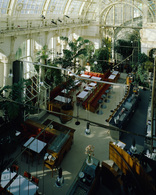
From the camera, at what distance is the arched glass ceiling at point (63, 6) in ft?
38.8

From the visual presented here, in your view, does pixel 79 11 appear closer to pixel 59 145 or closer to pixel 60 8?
pixel 60 8

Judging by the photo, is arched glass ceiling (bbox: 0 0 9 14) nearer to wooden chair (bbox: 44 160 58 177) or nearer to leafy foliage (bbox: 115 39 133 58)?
wooden chair (bbox: 44 160 58 177)

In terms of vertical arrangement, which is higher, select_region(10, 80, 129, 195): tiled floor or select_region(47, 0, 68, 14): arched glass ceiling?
select_region(47, 0, 68, 14): arched glass ceiling

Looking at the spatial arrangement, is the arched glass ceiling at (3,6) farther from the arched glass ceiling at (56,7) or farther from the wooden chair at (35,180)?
the wooden chair at (35,180)

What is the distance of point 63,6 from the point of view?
19.2 meters

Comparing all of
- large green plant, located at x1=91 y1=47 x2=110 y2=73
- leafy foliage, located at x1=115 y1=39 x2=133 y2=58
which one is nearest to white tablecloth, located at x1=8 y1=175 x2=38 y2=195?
large green plant, located at x1=91 y1=47 x2=110 y2=73

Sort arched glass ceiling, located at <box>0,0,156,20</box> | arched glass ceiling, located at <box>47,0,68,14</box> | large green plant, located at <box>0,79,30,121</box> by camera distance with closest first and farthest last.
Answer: large green plant, located at <box>0,79,30,121</box>, arched glass ceiling, located at <box>0,0,156,20</box>, arched glass ceiling, located at <box>47,0,68,14</box>

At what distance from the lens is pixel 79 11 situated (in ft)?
76.5

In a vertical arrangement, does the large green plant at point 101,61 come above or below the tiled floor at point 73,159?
above

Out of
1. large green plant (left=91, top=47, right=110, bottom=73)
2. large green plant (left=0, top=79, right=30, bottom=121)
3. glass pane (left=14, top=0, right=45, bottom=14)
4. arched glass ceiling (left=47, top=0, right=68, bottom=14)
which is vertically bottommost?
large green plant (left=0, top=79, right=30, bottom=121)

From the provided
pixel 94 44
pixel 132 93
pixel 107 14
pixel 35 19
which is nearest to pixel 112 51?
pixel 94 44

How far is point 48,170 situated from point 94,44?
18.8m

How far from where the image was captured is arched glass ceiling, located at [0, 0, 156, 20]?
1181cm

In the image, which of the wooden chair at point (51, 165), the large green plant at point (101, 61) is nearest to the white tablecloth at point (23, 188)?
the wooden chair at point (51, 165)
